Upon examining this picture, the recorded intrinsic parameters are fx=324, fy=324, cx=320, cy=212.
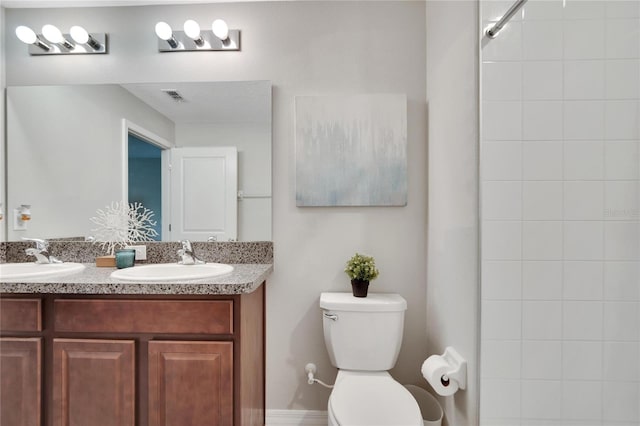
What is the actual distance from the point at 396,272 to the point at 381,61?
1.18 metres

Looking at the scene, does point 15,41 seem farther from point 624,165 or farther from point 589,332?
point 589,332

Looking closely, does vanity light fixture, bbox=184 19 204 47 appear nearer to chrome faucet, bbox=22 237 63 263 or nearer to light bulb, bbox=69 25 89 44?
light bulb, bbox=69 25 89 44

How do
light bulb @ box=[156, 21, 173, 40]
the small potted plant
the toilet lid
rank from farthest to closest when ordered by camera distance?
1. light bulb @ box=[156, 21, 173, 40]
2. the small potted plant
3. the toilet lid

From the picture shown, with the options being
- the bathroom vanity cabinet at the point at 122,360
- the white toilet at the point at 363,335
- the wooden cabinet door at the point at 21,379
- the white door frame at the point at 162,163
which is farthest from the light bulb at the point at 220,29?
the wooden cabinet door at the point at 21,379

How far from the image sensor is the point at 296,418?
1.79m

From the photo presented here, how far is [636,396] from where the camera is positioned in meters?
0.80

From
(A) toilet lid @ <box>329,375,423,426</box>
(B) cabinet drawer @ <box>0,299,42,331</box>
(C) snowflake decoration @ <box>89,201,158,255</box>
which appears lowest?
(A) toilet lid @ <box>329,375,423,426</box>

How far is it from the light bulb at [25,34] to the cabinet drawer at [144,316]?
4.92ft

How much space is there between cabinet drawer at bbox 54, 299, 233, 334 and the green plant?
2.09 feet

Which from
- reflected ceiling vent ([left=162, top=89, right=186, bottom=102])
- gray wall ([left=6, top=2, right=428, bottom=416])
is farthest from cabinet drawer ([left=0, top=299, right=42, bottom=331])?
reflected ceiling vent ([left=162, top=89, right=186, bottom=102])

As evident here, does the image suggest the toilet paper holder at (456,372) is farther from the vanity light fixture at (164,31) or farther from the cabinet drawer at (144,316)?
the vanity light fixture at (164,31)

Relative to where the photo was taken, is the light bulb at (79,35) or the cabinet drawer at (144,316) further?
the light bulb at (79,35)

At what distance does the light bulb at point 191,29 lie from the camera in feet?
5.70

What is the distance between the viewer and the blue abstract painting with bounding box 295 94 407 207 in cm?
177
